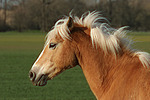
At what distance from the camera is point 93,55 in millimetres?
4441

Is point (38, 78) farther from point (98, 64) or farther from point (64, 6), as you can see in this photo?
point (64, 6)

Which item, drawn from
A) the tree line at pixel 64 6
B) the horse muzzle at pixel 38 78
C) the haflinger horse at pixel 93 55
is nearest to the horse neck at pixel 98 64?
the haflinger horse at pixel 93 55

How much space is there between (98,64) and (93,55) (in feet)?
0.48

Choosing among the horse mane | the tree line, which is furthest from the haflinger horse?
the tree line

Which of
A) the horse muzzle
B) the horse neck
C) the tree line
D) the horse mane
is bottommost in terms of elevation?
the tree line

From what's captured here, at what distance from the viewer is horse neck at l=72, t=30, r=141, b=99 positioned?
171 inches

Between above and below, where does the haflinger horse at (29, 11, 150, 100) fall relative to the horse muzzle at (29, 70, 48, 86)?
above

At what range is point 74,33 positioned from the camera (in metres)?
4.52

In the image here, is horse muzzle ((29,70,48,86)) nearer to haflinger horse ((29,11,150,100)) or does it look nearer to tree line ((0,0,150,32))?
haflinger horse ((29,11,150,100))

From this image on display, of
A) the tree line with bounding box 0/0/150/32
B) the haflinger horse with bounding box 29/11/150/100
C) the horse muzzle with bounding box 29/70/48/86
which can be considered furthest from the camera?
the tree line with bounding box 0/0/150/32

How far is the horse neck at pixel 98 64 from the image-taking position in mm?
4332

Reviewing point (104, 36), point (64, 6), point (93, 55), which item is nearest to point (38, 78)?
point (93, 55)

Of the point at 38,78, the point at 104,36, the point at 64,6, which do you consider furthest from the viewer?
the point at 64,6

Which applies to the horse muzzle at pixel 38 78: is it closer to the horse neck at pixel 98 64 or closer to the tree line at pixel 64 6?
the horse neck at pixel 98 64
